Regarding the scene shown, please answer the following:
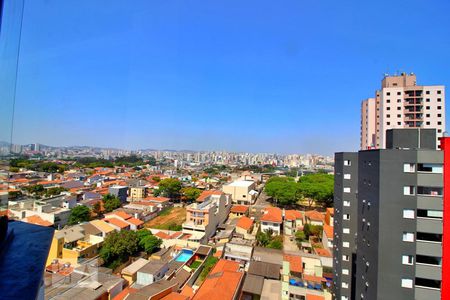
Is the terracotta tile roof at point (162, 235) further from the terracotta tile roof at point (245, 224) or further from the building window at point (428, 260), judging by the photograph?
the building window at point (428, 260)

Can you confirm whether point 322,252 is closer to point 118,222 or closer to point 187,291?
point 187,291

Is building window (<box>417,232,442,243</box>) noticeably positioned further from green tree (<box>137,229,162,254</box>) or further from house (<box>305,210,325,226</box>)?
house (<box>305,210,325,226</box>)

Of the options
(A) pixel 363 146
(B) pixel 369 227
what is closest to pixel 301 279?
(B) pixel 369 227

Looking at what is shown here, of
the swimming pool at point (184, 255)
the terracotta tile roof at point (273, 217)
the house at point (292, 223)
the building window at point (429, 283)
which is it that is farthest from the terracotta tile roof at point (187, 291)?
the house at point (292, 223)

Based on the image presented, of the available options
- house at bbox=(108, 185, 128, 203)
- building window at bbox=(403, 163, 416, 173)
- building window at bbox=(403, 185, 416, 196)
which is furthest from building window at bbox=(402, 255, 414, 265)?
house at bbox=(108, 185, 128, 203)

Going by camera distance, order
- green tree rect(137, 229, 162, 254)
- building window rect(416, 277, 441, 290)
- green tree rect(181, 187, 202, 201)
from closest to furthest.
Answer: building window rect(416, 277, 441, 290)
green tree rect(137, 229, 162, 254)
green tree rect(181, 187, 202, 201)

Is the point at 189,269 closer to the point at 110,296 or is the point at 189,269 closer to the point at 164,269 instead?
the point at 164,269
